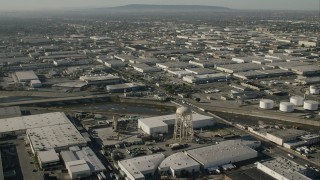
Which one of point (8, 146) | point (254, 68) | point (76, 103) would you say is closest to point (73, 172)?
point (8, 146)

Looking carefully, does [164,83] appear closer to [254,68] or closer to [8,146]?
[254,68]

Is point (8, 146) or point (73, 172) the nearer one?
point (73, 172)

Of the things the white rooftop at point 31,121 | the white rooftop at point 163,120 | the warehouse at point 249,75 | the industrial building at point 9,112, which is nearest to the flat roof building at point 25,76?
the industrial building at point 9,112

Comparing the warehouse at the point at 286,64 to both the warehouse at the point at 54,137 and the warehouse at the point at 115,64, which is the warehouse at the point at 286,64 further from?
the warehouse at the point at 54,137

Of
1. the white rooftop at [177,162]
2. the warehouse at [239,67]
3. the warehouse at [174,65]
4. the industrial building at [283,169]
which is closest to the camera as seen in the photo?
the industrial building at [283,169]

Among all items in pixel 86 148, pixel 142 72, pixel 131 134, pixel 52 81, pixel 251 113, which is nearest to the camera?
pixel 86 148

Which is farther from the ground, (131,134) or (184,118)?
(184,118)
